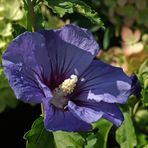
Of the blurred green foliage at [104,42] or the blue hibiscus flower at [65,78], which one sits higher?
the blue hibiscus flower at [65,78]

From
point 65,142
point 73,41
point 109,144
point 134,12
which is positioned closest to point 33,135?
point 65,142

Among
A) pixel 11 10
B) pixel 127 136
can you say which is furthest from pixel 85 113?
pixel 11 10

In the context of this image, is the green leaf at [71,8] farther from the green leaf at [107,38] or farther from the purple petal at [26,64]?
the green leaf at [107,38]

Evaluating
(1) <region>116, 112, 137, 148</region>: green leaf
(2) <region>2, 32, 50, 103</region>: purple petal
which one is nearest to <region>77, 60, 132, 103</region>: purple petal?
(2) <region>2, 32, 50, 103</region>: purple petal

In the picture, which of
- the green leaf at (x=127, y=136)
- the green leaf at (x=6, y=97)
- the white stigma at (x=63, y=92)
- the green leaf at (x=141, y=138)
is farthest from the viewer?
the green leaf at (x=6, y=97)

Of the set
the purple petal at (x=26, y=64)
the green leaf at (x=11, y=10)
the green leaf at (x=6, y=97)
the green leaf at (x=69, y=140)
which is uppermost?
the purple petal at (x=26, y=64)

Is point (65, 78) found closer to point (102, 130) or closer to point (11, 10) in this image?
point (102, 130)

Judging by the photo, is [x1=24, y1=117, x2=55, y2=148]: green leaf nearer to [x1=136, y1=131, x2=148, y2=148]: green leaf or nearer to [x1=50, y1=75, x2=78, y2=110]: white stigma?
[x1=50, y1=75, x2=78, y2=110]: white stigma

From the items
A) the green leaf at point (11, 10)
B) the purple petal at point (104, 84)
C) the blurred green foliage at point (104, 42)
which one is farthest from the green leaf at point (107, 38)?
the purple petal at point (104, 84)

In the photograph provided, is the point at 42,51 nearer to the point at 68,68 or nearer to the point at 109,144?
the point at 68,68
